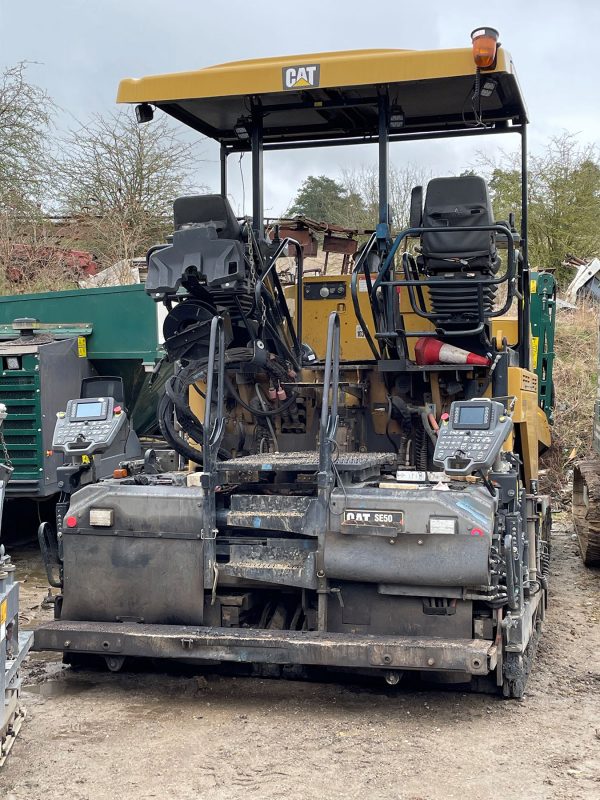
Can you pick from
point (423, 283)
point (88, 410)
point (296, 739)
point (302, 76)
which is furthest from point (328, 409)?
point (302, 76)

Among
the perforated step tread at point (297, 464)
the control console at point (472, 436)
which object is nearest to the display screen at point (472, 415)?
the control console at point (472, 436)

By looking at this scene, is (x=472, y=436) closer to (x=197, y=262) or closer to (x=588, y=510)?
(x=197, y=262)

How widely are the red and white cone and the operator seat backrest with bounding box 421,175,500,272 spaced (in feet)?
1.44

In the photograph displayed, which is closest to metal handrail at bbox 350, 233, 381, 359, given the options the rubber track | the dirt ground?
the dirt ground

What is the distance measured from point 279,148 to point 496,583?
11.4ft

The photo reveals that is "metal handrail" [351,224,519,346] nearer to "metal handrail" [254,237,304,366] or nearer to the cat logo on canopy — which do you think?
"metal handrail" [254,237,304,366]

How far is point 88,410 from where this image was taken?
585cm

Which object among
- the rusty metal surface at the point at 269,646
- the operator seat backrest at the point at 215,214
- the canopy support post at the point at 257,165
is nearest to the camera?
the rusty metal surface at the point at 269,646

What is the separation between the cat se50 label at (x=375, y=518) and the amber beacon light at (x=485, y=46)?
2364 millimetres

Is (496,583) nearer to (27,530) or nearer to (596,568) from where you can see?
(596,568)

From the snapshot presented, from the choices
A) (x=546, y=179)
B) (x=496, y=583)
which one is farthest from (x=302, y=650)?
(x=546, y=179)

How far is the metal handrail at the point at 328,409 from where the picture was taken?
5094 millimetres

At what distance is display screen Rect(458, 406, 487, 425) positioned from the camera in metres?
5.25

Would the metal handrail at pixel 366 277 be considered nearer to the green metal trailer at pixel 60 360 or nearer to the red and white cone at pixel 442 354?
the red and white cone at pixel 442 354
